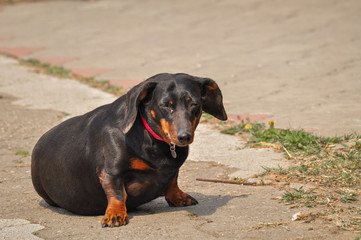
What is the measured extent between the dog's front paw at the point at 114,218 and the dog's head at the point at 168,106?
1.59 ft

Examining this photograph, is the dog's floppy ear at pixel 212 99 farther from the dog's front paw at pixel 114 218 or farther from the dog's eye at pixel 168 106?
the dog's front paw at pixel 114 218

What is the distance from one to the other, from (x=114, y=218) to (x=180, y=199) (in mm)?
586

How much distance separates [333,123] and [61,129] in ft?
8.96

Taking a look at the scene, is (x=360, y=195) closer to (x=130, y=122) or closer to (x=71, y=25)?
(x=130, y=122)

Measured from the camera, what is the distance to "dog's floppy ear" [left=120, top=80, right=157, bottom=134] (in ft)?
12.1

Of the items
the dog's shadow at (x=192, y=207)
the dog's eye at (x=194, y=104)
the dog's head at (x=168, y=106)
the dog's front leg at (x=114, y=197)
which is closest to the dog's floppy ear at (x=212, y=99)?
the dog's head at (x=168, y=106)

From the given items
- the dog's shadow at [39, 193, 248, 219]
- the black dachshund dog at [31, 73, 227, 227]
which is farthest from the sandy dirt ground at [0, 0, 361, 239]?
the black dachshund dog at [31, 73, 227, 227]

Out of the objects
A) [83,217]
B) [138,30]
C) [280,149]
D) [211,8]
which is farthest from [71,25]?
[83,217]

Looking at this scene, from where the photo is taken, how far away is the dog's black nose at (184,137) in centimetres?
350

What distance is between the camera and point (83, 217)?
4.04 metres

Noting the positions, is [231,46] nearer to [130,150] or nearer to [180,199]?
[180,199]

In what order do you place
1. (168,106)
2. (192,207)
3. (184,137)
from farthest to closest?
(192,207) → (168,106) → (184,137)

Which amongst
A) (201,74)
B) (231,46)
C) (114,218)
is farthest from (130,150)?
(231,46)

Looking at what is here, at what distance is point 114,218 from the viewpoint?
146 inches
